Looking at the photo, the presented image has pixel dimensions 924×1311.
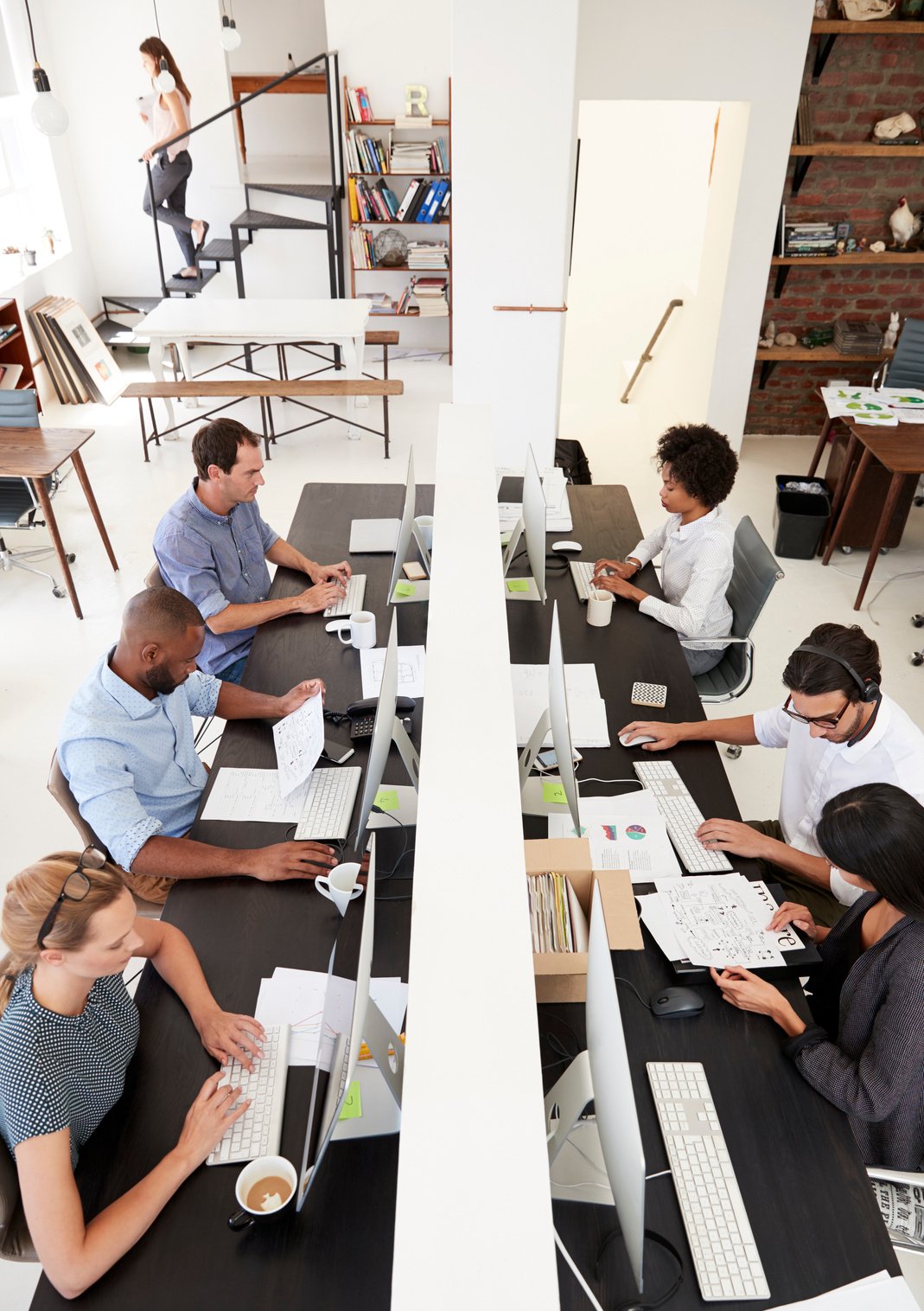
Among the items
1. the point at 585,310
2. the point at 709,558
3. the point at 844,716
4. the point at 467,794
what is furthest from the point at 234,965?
the point at 585,310

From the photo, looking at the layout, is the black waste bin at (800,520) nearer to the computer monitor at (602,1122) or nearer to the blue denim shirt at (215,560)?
the blue denim shirt at (215,560)

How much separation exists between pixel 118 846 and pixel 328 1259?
96 centimetres

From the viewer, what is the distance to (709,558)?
3021 mm

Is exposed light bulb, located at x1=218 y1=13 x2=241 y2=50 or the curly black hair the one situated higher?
exposed light bulb, located at x1=218 y1=13 x2=241 y2=50

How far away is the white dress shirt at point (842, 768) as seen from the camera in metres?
2.14

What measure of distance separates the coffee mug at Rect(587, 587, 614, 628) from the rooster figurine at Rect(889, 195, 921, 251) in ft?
13.4

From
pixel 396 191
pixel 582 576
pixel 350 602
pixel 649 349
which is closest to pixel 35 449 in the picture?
pixel 350 602

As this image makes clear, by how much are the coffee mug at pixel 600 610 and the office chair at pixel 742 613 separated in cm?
31

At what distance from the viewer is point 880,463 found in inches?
182

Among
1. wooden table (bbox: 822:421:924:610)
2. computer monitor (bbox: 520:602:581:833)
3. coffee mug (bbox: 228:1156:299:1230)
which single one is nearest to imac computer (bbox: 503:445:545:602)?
computer monitor (bbox: 520:602:581:833)

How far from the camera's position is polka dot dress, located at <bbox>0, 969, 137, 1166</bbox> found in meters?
1.38

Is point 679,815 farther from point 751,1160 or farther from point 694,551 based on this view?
point 694,551

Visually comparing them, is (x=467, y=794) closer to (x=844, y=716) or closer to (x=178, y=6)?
(x=844, y=716)

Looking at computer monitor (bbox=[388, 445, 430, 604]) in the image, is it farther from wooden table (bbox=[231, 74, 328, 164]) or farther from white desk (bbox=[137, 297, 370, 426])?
wooden table (bbox=[231, 74, 328, 164])
